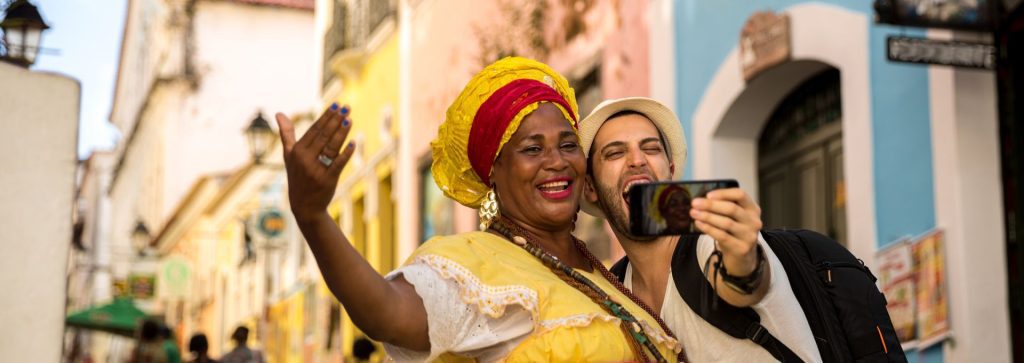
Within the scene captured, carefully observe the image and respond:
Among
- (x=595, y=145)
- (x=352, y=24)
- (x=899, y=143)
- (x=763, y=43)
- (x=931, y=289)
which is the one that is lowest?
(x=931, y=289)

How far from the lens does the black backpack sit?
3352mm

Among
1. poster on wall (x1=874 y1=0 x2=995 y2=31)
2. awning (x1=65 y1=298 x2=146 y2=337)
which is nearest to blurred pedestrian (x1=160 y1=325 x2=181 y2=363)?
awning (x1=65 y1=298 x2=146 y2=337)

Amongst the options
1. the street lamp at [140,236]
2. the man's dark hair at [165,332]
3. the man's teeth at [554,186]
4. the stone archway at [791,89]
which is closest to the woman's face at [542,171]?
the man's teeth at [554,186]

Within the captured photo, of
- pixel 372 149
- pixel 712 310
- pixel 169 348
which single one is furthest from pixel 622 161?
pixel 372 149

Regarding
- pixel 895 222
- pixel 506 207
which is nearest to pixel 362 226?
pixel 895 222

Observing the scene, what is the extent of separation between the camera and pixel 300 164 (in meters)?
2.88

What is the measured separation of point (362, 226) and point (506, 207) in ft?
63.7

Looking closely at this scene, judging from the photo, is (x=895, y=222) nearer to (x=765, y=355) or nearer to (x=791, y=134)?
(x=791, y=134)

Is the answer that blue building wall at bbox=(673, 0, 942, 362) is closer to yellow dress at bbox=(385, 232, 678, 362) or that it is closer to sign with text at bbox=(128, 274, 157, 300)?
yellow dress at bbox=(385, 232, 678, 362)

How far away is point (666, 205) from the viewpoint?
10.3 feet

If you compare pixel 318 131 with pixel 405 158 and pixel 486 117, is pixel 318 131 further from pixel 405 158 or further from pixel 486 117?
pixel 405 158

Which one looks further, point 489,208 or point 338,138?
point 489,208

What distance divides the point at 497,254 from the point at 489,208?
246 millimetres

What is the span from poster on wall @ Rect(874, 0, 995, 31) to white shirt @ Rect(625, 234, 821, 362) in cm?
456
